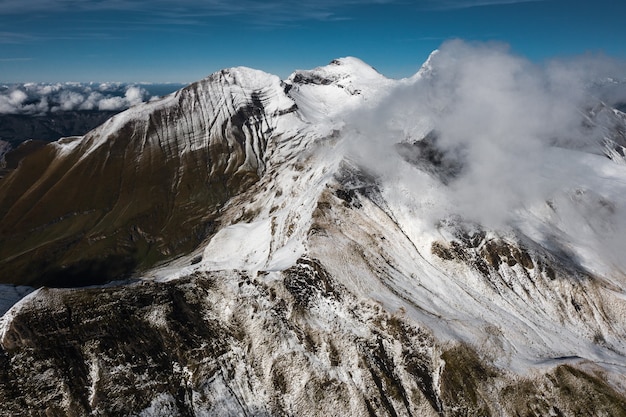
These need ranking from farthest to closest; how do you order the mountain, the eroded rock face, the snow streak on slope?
the snow streak on slope < the mountain < the eroded rock face

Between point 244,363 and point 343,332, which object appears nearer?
point 244,363

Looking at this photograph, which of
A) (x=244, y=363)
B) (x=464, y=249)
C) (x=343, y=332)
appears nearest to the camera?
(x=244, y=363)

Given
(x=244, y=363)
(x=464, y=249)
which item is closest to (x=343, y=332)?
(x=244, y=363)

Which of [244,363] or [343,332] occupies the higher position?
[343,332]

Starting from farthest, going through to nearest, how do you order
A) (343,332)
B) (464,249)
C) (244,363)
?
(464,249), (343,332), (244,363)

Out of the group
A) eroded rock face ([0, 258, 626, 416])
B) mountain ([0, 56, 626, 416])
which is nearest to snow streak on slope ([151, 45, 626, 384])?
mountain ([0, 56, 626, 416])

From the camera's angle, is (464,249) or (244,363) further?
(464,249)

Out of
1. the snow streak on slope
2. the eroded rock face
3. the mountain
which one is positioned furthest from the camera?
the snow streak on slope

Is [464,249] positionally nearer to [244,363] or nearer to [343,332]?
[343,332]

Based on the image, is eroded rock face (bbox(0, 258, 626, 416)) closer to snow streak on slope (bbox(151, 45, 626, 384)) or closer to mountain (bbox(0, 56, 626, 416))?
mountain (bbox(0, 56, 626, 416))
